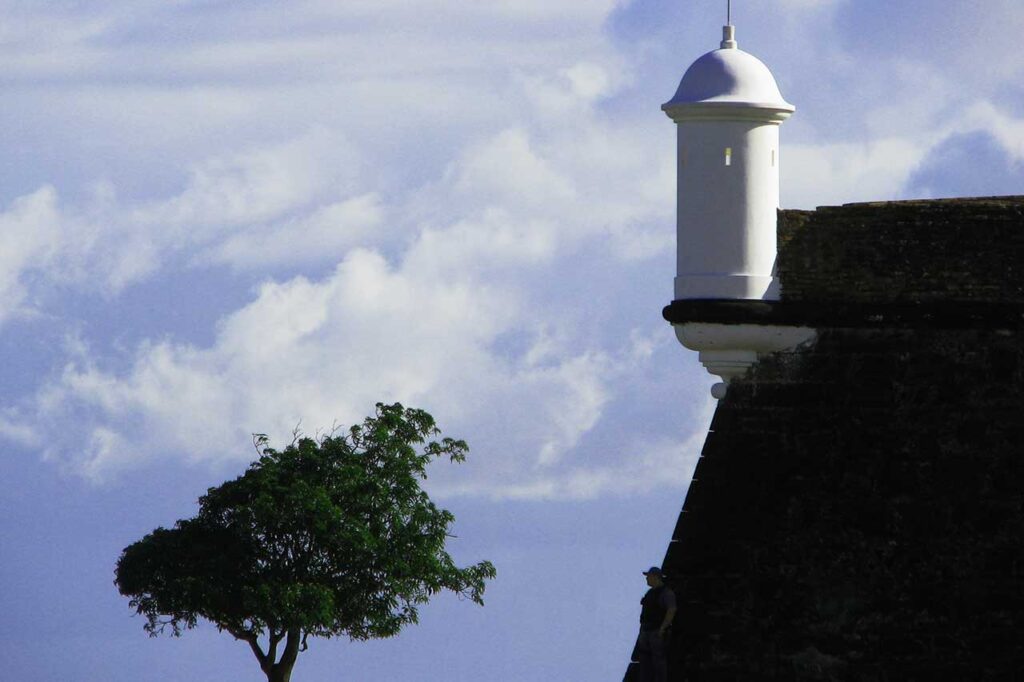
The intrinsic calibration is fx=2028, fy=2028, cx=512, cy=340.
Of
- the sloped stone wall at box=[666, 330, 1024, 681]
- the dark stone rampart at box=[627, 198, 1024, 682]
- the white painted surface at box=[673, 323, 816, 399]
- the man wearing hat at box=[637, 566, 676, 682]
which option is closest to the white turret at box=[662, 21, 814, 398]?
the white painted surface at box=[673, 323, 816, 399]

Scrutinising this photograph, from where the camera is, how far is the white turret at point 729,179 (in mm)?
19969

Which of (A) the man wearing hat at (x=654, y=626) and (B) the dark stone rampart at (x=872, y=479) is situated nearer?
(A) the man wearing hat at (x=654, y=626)

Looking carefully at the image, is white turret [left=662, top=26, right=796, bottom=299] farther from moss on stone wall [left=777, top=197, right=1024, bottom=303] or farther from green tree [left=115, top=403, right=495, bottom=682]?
green tree [left=115, top=403, right=495, bottom=682]

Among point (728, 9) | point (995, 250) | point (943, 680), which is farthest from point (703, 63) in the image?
point (943, 680)

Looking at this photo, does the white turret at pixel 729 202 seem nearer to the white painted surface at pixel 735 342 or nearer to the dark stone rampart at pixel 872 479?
the white painted surface at pixel 735 342

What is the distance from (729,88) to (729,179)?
2.93ft

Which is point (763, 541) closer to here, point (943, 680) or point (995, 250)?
point (943, 680)

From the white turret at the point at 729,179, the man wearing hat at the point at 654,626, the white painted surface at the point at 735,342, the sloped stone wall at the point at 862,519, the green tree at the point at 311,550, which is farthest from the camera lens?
the green tree at the point at 311,550

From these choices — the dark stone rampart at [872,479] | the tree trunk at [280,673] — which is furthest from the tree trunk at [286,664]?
the dark stone rampart at [872,479]

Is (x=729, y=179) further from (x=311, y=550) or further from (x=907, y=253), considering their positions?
(x=311, y=550)

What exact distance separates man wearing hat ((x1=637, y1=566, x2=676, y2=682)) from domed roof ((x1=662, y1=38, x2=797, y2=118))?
15.2ft

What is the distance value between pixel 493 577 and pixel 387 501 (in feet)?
6.96

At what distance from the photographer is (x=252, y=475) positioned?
31672 mm

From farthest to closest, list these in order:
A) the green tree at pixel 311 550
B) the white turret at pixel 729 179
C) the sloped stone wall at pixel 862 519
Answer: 1. the green tree at pixel 311 550
2. the white turret at pixel 729 179
3. the sloped stone wall at pixel 862 519
